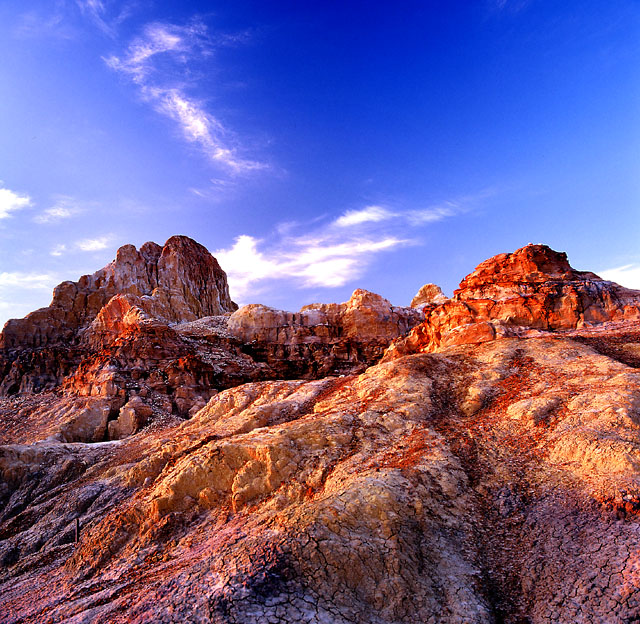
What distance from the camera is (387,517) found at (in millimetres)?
9797

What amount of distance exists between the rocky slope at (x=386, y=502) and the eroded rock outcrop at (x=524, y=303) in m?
0.22

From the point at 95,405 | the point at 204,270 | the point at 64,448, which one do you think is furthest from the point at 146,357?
the point at 204,270

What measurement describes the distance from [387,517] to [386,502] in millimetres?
415

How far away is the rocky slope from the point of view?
27.1 feet

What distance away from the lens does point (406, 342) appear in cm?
3100

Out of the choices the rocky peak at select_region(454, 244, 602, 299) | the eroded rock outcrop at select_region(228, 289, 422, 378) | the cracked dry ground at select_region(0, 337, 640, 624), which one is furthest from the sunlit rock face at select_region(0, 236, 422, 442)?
the rocky peak at select_region(454, 244, 602, 299)

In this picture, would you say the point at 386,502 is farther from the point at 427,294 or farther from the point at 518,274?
the point at 427,294

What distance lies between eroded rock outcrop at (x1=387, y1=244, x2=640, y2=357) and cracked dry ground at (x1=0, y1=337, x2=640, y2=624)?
18.2 ft

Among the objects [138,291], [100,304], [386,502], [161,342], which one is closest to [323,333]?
[161,342]

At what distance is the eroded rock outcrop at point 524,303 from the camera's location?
24.5 meters

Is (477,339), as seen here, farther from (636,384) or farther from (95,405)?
(95,405)

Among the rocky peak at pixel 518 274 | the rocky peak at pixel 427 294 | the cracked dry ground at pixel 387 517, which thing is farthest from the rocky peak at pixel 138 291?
the cracked dry ground at pixel 387 517

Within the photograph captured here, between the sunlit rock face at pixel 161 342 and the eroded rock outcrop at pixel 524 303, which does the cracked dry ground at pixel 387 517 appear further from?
the sunlit rock face at pixel 161 342

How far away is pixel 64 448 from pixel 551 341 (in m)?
30.4
